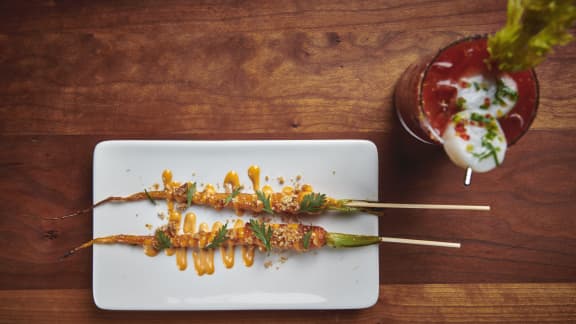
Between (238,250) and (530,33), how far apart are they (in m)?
1.19

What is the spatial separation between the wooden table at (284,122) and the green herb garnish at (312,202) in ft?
0.83

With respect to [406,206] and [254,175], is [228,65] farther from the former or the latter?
[406,206]

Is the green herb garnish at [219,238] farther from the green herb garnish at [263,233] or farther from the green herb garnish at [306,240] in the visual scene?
the green herb garnish at [306,240]

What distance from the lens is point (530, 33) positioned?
1212mm

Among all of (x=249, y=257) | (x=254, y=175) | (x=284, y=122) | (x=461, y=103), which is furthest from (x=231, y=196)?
(x=461, y=103)

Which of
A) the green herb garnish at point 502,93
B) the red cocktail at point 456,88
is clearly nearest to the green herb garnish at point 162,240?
the red cocktail at point 456,88

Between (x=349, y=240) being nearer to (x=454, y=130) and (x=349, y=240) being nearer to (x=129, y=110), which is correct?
(x=454, y=130)

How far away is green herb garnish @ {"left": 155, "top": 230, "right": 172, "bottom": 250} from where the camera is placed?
1.53 m

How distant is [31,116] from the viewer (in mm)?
1643

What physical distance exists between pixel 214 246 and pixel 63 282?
0.64 m

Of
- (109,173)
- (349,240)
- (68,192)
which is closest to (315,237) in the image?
(349,240)

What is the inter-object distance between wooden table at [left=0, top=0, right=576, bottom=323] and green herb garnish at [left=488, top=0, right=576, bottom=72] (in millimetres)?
437

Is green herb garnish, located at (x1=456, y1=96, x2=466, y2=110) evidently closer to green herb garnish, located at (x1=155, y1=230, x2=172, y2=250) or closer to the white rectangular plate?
the white rectangular plate

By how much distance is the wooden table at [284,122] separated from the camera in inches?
64.1
